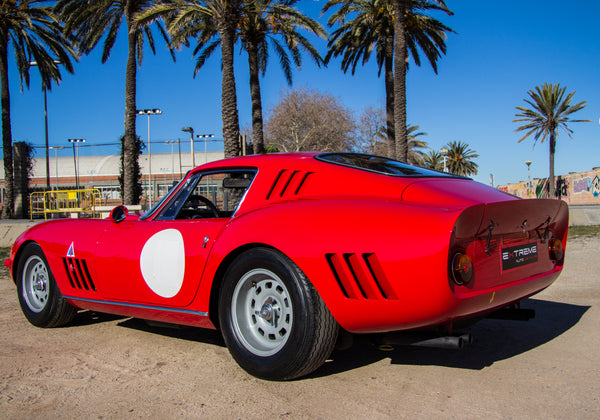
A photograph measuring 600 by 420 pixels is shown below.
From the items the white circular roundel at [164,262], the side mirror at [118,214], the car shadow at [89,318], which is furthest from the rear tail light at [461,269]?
the car shadow at [89,318]

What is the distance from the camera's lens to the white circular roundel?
330cm

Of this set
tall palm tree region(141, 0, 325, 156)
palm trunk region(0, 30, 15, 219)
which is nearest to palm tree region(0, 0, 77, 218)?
palm trunk region(0, 30, 15, 219)

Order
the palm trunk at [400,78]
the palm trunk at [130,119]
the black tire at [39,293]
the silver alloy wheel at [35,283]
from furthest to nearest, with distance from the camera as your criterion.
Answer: the palm trunk at [130,119] → the palm trunk at [400,78] → the silver alloy wheel at [35,283] → the black tire at [39,293]

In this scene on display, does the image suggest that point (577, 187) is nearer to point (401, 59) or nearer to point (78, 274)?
point (401, 59)

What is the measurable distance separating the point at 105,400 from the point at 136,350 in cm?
94

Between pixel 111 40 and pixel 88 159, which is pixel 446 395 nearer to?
pixel 111 40

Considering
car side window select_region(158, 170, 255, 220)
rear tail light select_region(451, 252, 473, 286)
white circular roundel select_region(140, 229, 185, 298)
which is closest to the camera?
rear tail light select_region(451, 252, 473, 286)

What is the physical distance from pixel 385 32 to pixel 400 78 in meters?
5.30

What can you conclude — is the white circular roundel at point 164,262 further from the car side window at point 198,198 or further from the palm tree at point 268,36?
the palm tree at point 268,36

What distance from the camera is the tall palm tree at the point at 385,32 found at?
21.5 metres

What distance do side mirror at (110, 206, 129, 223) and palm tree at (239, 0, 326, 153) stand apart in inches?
630

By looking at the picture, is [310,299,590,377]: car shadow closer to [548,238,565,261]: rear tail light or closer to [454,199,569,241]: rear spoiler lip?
[548,238,565,261]: rear tail light

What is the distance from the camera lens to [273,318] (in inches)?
115

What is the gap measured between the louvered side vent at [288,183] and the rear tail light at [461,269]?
103 centimetres
